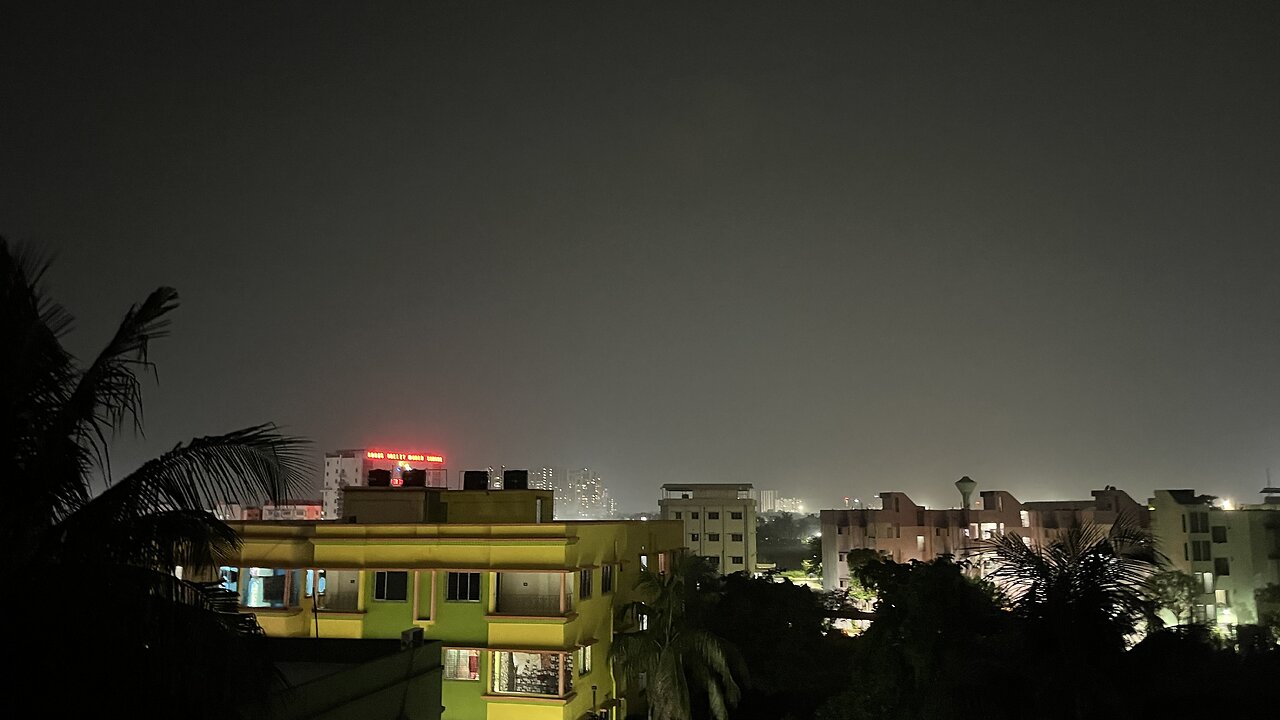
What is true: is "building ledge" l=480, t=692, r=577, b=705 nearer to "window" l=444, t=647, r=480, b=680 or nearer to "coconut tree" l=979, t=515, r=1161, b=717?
"window" l=444, t=647, r=480, b=680

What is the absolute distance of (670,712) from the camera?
2211cm

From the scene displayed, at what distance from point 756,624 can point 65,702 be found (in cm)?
3025

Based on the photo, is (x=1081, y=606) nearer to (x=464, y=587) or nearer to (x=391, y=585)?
(x=464, y=587)

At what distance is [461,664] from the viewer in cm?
2258

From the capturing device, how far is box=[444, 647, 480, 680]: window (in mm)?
22500

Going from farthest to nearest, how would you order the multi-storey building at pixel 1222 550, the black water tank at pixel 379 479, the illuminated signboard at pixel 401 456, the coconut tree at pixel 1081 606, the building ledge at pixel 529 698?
the illuminated signboard at pixel 401 456, the multi-storey building at pixel 1222 550, the black water tank at pixel 379 479, the building ledge at pixel 529 698, the coconut tree at pixel 1081 606

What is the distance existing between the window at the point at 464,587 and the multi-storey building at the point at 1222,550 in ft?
118

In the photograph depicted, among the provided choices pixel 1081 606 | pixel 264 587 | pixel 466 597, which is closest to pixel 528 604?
pixel 466 597

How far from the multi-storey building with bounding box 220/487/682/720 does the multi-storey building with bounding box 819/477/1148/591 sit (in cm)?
4587

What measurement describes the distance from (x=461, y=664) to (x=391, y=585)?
9.82 ft

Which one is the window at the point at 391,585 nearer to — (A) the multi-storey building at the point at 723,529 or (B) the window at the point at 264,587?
(B) the window at the point at 264,587

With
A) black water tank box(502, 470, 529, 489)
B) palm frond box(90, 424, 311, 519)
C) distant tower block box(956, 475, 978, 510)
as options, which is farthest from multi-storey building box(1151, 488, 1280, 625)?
palm frond box(90, 424, 311, 519)

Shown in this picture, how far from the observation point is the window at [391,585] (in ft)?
76.8

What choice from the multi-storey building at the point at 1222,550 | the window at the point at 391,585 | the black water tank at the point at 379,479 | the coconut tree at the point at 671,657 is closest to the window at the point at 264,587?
the window at the point at 391,585
